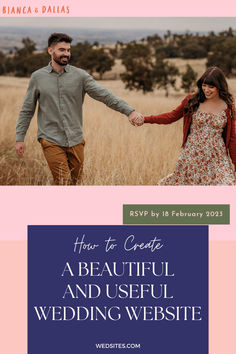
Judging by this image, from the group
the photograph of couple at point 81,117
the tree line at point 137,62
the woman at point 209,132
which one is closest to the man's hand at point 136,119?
the photograph of couple at point 81,117

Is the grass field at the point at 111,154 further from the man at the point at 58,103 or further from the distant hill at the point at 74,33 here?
the distant hill at the point at 74,33

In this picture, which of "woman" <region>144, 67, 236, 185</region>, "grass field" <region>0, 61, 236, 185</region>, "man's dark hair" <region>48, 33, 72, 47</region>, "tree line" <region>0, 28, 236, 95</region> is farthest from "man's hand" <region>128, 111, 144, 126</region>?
"tree line" <region>0, 28, 236, 95</region>

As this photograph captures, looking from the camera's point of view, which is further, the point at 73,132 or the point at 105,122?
the point at 105,122

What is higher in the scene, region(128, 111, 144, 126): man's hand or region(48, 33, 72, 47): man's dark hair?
region(48, 33, 72, 47): man's dark hair

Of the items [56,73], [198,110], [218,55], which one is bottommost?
[198,110]

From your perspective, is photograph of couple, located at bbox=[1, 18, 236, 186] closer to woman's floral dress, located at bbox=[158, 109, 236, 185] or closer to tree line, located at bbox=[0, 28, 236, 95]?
woman's floral dress, located at bbox=[158, 109, 236, 185]

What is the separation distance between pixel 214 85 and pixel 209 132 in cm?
43

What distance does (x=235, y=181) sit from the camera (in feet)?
13.6

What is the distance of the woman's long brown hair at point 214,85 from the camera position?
396cm

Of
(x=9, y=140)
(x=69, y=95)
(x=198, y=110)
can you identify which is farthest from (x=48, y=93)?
(x=9, y=140)

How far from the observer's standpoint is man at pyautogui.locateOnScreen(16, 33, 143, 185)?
13.9 feet

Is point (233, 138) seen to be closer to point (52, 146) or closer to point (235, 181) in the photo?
point (235, 181)

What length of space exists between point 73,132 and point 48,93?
1.46 ft

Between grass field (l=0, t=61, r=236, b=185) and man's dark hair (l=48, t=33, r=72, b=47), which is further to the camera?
grass field (l=0, t=61, r=236, b=185)
